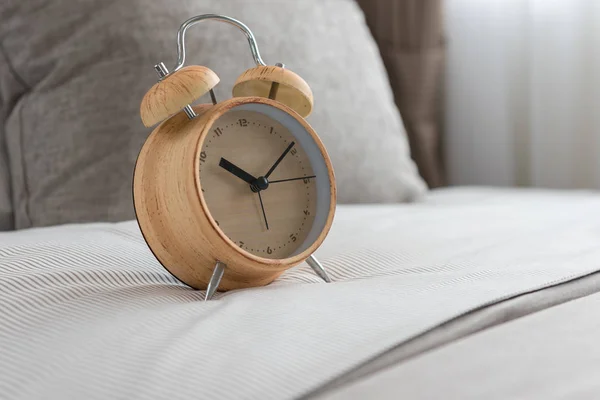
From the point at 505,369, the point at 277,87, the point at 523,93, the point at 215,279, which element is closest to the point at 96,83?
the point at 277,87

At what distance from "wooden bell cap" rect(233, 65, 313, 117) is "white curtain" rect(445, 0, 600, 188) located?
1.42 meters

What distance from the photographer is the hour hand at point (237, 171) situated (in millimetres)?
782

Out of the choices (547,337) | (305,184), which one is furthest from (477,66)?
(547,337)

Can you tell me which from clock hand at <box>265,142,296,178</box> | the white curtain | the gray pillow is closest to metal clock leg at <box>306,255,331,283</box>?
clock hand at <box>265,142,296,178</box>

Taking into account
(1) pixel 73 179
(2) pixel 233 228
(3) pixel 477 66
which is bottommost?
(3) pixel 477 66

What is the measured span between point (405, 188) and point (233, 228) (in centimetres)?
80

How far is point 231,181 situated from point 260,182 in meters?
0.03

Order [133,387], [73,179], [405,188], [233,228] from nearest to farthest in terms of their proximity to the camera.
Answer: [133,387]
[233,228]
[73,179]
[405,188]

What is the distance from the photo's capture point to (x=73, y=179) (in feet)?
4.09

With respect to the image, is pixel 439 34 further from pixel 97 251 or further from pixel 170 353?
pixel 170 353

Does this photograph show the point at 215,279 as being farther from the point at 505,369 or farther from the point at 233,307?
the point at 505,369

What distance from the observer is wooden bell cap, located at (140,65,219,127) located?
74 cm

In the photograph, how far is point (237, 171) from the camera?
792 millimetres

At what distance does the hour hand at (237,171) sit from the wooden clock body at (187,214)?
0.12 feet
